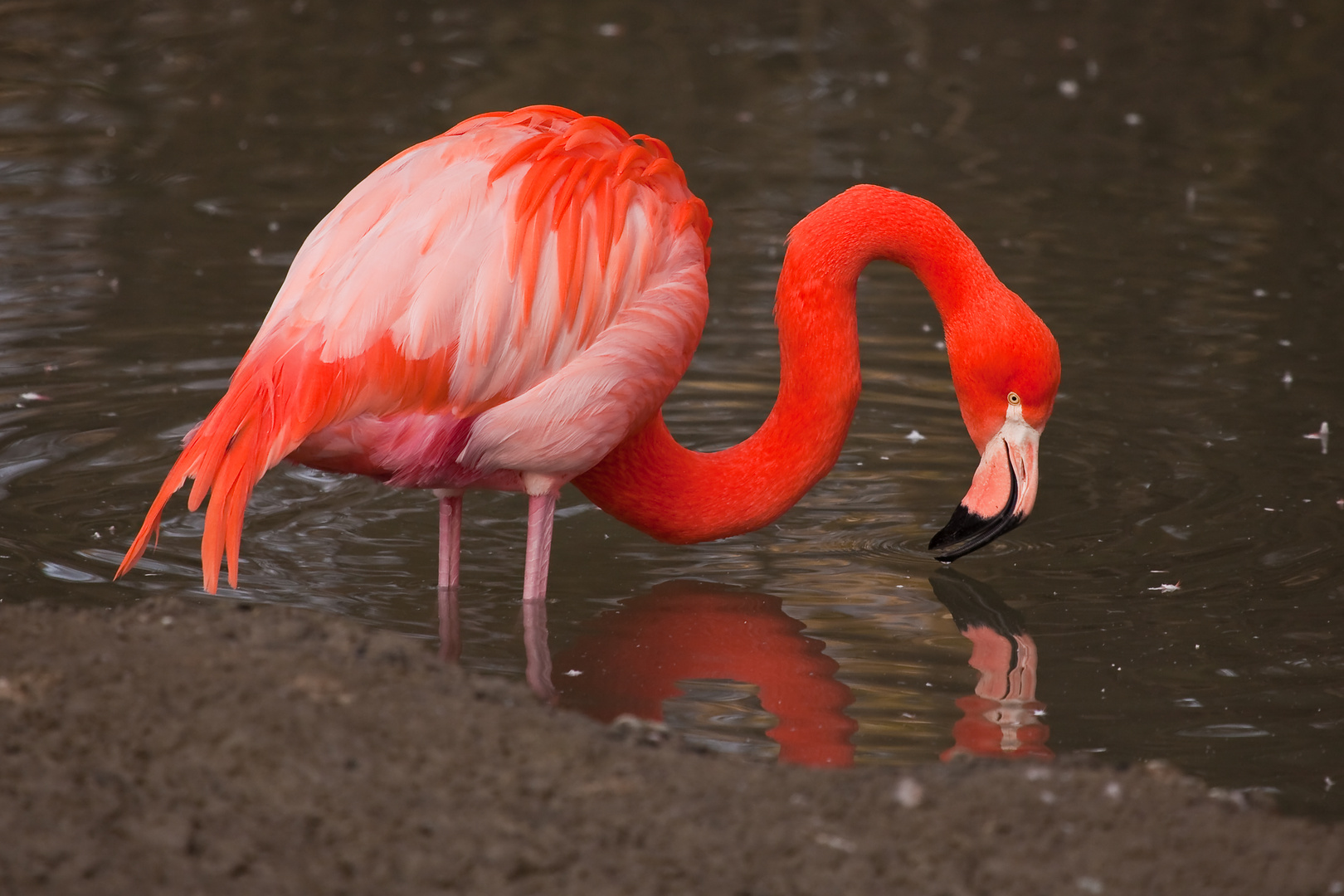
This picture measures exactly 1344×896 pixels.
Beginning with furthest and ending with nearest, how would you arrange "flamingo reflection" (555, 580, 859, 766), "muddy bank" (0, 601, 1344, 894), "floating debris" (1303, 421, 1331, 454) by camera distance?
"floating debris" (1303, 421, 1331, 454), "flamingo reflection" (555, 580, 859, 766), "muddy bank" (0, 601, 1344, 894)

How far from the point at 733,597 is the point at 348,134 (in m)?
5.63

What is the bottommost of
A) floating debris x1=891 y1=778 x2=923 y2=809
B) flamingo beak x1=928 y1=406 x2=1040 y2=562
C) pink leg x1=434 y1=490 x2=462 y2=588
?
floating debris x1=891 y1=778 x2=923 y2=809

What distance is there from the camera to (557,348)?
3.59m

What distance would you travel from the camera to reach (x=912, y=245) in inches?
157

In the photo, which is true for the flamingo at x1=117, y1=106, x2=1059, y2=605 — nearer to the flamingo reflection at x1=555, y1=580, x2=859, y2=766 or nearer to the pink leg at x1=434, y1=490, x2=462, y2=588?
the pink leg at x1=434, y1=490, x2=462, y2=588

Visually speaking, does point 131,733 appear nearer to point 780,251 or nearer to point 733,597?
point 733,597

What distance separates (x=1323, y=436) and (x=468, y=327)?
125 inches

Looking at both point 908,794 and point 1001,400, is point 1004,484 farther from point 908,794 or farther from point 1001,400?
point 908,794

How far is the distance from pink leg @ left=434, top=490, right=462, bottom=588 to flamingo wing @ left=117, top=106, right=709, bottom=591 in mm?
251

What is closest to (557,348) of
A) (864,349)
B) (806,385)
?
(806,385)

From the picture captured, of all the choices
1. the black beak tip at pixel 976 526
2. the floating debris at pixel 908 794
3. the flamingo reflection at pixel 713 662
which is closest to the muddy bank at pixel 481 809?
the floating debris at pixel 908 794

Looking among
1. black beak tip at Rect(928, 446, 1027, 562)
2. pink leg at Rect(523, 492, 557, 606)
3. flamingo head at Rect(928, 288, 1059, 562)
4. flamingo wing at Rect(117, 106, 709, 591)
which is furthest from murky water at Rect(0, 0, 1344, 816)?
flamingo wing at Rect(117, 106, 709, 591)

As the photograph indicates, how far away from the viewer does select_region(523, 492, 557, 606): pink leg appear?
388 centimetres

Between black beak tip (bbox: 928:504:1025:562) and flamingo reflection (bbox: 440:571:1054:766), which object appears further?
black beak tip (bbox: 928:504:1025:562)
